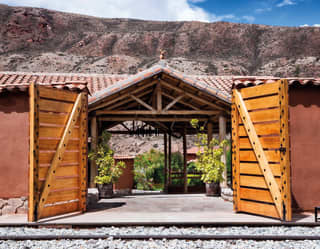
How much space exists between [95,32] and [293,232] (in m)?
51.5

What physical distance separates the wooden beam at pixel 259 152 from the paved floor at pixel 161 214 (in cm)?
46

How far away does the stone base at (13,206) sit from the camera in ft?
23.7

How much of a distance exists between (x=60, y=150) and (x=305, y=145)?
17.1 feet

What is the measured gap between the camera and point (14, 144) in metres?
7.34

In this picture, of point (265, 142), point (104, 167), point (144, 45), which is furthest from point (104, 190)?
point (144, 45)

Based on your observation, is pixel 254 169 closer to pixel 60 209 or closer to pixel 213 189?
pixel 213 189

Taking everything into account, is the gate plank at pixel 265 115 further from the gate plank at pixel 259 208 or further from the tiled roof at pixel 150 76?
the tiled roof at pixel 150 76

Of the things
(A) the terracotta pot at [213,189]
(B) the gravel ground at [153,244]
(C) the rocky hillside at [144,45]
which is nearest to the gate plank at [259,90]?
(B) the gravel ground at [153,244]

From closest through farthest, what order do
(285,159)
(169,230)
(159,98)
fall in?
(169,230)
(285,159)
(159,98)

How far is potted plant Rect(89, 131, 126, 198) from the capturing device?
31.8 feet

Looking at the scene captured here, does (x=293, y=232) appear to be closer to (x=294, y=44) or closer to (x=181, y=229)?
(x=181, y=229)

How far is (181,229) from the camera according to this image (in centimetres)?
596

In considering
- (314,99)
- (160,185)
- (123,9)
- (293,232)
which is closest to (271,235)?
(293,232)

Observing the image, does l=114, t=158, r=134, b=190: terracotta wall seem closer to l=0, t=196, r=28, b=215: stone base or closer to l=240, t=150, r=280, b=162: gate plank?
l=0, t=196, r=28, b=215: stone base
